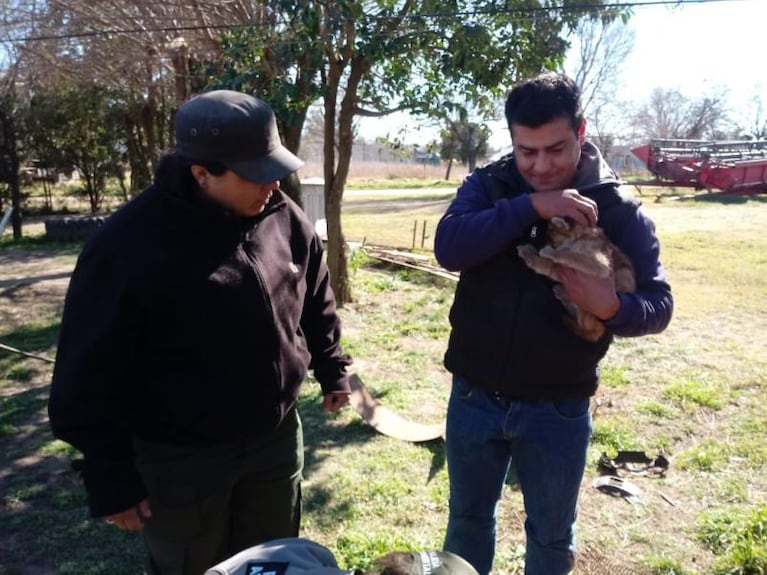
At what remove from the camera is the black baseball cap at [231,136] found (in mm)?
1755

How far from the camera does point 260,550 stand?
1250 mm

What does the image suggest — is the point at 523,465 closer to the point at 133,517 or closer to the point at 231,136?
the point at 133,517

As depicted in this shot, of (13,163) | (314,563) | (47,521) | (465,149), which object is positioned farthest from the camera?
(465,149)

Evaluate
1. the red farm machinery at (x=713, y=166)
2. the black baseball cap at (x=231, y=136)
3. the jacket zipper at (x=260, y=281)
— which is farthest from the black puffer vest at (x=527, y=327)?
the red farm machinery at (x=713, y=166)

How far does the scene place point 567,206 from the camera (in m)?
1.72

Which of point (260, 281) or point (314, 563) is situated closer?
point (314, 563)

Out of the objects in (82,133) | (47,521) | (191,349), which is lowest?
(47,521)

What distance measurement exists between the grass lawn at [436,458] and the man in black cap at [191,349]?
1.31 metres

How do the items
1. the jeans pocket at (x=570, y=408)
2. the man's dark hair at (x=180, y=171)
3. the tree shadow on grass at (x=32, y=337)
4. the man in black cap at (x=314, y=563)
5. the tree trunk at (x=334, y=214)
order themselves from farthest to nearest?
the tree trunk at (x=334, y=214)
the tree shadow on grass at (x=32, y=337)
the jeans pocket at (x=570, y=408)
the man's dark hair at (x=180, y=171)
the man in black cap at (x=314, y=563)

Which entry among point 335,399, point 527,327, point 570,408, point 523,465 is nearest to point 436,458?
point 335,399

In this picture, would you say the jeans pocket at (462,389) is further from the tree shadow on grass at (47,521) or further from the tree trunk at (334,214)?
the tree trunk at (334,214)

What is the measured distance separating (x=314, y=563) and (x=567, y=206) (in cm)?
108

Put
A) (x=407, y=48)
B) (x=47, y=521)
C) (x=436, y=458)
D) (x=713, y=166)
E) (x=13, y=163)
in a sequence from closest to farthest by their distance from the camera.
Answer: (x=47, y=521) → (x=436, y=458) → (x=407, y=48) → (x=13, y=163) → (x=713, y=166)

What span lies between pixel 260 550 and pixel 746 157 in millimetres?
27216
